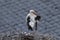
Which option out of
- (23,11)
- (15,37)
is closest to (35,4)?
(23,11)

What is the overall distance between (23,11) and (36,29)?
1034 millimetres

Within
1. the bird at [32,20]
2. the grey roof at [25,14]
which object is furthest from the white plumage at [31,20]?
the grey roof at [25,14]

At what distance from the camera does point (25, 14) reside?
9.32m

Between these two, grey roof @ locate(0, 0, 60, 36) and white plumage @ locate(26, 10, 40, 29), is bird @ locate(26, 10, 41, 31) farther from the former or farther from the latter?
grey roof @ locate(0, 0, 60, 36)

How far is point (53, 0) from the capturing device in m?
9.55

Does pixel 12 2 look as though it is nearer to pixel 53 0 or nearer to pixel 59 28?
pixel 53 0

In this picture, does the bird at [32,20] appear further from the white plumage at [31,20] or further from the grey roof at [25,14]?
the grey roof at [25,14]

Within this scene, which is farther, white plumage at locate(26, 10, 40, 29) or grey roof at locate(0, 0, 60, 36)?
grey roof at locate(0, 0, 60, 36)

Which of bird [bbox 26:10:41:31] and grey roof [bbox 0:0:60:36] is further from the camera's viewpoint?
grey roof [bbox 0:0:60:36]

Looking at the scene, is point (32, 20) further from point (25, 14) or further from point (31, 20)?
point (25, 14)

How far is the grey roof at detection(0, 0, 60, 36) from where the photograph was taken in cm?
882

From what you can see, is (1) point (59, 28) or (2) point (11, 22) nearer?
(1) point (59, 28)

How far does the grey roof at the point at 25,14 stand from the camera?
8823mm

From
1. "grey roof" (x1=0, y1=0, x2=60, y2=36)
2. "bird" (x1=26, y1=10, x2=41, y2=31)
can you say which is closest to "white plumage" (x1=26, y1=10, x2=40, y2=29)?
"bird" (x1=26, y1=10, x2=41, y2=31)
